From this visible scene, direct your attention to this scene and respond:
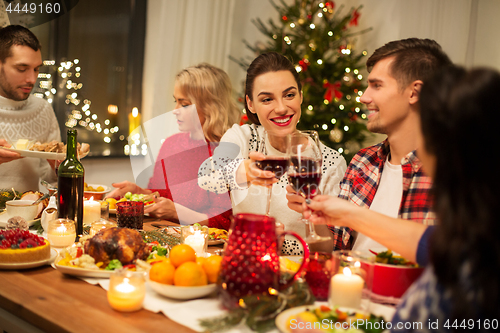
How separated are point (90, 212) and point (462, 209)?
5.41 ft

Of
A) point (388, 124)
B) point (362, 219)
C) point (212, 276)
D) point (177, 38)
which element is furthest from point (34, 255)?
point (177, 38)

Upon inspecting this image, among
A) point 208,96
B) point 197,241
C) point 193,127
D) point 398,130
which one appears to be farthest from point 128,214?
point 208,96

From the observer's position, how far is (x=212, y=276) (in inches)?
41.1

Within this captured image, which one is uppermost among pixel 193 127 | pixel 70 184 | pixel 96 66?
pixel 96 66

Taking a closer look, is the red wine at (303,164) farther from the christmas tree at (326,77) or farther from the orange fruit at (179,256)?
the christmas tree at (326,77)

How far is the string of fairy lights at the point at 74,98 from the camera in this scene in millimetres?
3645

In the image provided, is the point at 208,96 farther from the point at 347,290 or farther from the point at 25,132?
the point at 347,290

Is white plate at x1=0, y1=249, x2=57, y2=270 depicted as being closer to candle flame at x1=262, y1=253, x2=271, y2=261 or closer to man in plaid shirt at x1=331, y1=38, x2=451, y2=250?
candle flame at x1=262, y1=253, x2=271, y2=261

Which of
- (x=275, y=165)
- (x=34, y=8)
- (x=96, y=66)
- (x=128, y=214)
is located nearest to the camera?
(x=275, y=165)

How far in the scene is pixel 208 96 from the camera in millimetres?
2932

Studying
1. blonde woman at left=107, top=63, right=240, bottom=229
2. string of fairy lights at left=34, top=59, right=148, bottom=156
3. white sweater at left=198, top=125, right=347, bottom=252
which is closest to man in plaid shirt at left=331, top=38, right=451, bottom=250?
white sweater at left=198, top=125, right=347, bottom=252

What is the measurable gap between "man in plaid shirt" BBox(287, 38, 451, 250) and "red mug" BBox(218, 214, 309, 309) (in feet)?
2.92

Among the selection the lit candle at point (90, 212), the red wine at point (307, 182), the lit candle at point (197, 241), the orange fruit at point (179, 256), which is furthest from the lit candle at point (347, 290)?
the lit candle at point (90, 212)

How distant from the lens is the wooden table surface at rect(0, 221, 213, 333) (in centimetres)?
88
